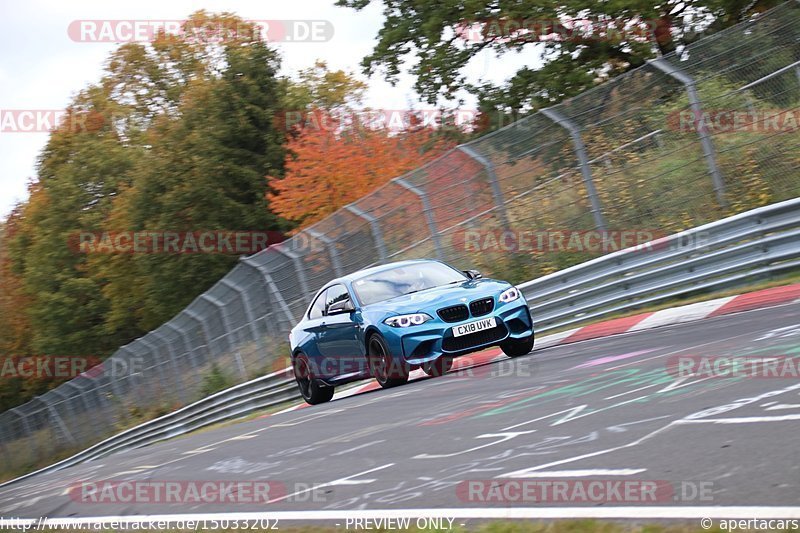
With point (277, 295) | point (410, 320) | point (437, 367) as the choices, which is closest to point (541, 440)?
point (410, 320)

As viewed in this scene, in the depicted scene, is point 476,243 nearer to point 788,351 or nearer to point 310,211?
point 788,351

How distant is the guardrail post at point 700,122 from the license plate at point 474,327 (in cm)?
412

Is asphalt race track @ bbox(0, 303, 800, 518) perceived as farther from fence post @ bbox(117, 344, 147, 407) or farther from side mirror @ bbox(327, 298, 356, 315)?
fence post @ bbox(117, 344, 147, 407)

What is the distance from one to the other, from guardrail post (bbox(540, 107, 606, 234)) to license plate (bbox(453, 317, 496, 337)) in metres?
4.09

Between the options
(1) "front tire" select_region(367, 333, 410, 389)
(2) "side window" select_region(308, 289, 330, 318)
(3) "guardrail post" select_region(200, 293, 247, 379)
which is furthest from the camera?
(3) "guardrail post" select_region(200, 293, 247, 379)

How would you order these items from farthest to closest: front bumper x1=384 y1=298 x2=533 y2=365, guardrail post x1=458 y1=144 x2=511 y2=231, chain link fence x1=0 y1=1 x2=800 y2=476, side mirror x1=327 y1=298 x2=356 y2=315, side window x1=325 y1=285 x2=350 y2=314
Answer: guardrail post x1=458 y1=144 x2=511 y2=231 < side window x1=325 y1=285 x2=350 y2=314 < chain link fence x1=0 y1=1 x2=800 y2=476 < side mirror x1=327 y1=298 x2=356 y2=315 < front bumper x1=384 y1=298 x2=533 y2=365

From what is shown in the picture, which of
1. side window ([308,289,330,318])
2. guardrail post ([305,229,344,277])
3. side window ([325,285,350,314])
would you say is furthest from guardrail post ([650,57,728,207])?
guardrail post ([305,229,344,277])

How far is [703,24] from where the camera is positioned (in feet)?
98.1

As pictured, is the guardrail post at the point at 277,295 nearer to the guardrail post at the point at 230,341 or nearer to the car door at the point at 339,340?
the guardrail post at the point at 230,341

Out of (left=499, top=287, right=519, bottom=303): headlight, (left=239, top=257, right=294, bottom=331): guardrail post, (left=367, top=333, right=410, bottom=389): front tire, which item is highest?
(left=239, top=257, right=294, bottom=331): guardrail post

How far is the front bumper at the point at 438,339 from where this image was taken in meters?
12.6

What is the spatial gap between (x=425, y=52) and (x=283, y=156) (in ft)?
62.0

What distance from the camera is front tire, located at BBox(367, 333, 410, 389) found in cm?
1297

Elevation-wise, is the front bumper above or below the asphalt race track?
above
